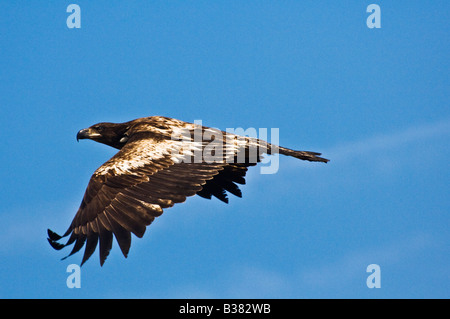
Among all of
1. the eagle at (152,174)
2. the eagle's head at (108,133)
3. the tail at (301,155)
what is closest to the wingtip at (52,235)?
the eagle at (152,174)

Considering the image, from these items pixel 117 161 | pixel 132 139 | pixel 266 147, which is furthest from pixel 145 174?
pixel 266 147

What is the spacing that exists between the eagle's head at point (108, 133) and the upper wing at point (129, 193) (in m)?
1.60

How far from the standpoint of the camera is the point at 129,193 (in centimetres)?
1216

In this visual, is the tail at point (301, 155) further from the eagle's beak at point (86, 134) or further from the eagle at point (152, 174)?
the eagle's beak at point (86, 134)

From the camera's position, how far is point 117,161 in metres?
12.7

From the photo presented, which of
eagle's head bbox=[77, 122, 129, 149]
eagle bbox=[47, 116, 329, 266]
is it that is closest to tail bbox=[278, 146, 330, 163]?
eagle bbox=[47, 116, 329, 266]

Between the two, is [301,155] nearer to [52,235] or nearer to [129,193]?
[129,193]

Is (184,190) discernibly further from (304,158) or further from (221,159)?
(304,158)

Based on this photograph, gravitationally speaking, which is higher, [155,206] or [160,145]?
[160,145]

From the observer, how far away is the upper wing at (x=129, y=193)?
11602 millimetres

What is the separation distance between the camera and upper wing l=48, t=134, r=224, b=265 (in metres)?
11.6

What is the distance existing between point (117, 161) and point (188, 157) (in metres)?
1.13

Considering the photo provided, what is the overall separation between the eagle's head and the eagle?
32mm

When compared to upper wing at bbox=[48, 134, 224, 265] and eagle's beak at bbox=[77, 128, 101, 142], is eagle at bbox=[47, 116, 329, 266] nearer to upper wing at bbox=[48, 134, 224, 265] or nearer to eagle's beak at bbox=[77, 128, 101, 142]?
upper wing at bbox=[48, 134, 224, 265]
